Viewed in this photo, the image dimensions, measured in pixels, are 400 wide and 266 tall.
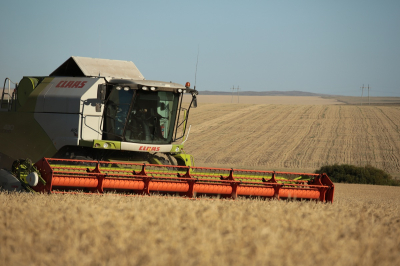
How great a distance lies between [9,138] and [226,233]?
622 centimetres

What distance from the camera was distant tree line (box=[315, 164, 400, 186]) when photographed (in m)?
18.4

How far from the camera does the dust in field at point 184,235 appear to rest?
3500 millimetres

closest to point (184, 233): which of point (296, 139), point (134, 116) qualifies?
point (134, 116)

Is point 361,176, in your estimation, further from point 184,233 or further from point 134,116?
point 184,233

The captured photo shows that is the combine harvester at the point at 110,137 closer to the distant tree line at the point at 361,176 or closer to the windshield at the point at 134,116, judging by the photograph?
the windshield at the point at 134,116

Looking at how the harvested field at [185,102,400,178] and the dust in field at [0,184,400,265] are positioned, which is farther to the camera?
the harvested field at [185,102,400,178]

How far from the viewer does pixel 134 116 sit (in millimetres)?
8250

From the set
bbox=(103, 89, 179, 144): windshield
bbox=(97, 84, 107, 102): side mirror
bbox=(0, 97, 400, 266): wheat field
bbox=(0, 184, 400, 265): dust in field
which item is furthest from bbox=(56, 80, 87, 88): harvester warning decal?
bbox=(0, 184, 400, 265): dust in field

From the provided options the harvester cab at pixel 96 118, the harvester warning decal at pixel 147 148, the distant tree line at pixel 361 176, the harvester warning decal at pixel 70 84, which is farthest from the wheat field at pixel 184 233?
the distant tree line at pixel 361 176

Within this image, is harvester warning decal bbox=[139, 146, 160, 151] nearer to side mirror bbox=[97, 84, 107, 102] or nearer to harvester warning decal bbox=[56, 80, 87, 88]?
side mirror bbox=[97, 84, 107, 102]

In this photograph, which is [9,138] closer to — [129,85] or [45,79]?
[45,79]

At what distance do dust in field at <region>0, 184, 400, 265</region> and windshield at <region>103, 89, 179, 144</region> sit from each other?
254cm

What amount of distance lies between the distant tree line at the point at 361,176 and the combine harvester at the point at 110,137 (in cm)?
1094

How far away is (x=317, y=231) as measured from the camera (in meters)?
4.56
